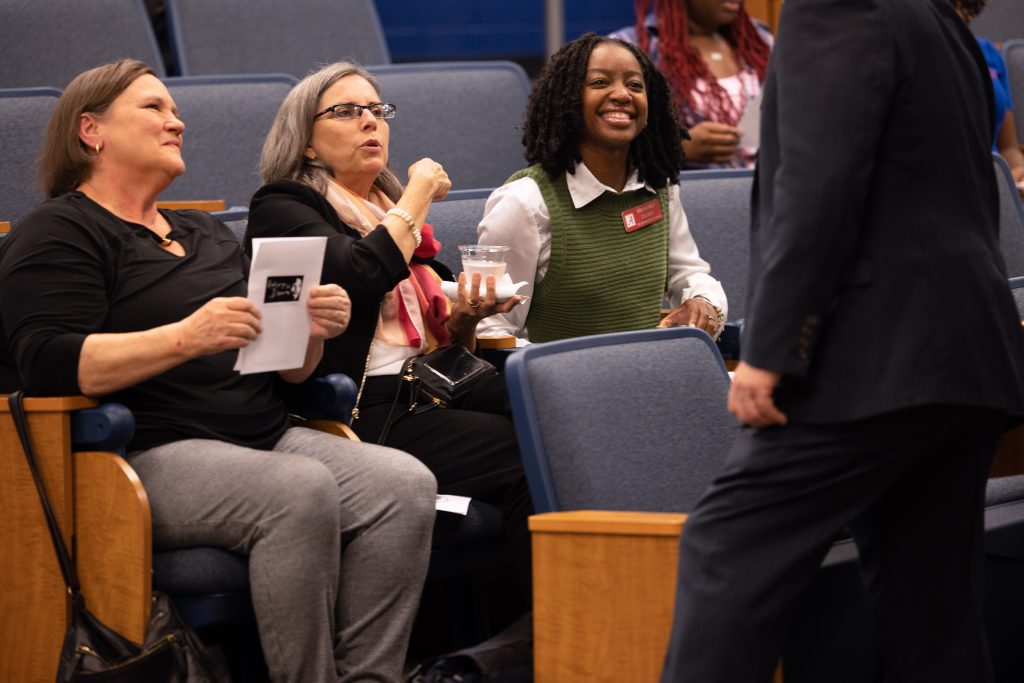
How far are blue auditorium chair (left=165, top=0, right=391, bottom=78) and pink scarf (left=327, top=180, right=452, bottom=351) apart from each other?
1340 mm

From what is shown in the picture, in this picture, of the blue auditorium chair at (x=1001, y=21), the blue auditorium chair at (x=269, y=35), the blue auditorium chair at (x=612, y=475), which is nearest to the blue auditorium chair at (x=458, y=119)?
the blue auditorium chair at (x=269, y=35)

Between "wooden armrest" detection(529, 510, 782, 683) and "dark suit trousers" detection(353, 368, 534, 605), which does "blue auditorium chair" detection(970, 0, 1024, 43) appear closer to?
"dark suit trousers" detection(353, 368, 534, 605)

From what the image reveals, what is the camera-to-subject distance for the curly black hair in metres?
2.83

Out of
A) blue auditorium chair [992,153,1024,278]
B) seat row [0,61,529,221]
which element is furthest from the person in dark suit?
blue auditorium chair [992,153,1024,278]

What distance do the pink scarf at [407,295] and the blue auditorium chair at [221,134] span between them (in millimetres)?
837

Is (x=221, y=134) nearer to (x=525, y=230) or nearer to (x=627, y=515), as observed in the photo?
(x=525, y=230)

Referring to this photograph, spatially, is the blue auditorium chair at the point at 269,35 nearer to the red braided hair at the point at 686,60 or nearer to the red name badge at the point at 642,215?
the red braided hair at the point at 686,60

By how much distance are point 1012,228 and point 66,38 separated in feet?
8.31

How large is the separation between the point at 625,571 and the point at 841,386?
392 millimetres

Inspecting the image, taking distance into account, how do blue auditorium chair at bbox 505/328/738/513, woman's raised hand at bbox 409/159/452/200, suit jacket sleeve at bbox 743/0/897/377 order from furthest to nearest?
woman's raised hand at bbox 409/159/452/200 < blue auditorium chair at bbox 505/328/738/513 < suit jacket sleeve at bbox 743/0/897/377

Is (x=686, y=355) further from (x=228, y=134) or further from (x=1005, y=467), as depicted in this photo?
(x=228, y=134)

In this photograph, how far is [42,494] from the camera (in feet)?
6.78

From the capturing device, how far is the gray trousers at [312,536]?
6.68ft

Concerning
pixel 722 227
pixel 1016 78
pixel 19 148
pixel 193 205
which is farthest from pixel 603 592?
pixel 1016 78
